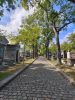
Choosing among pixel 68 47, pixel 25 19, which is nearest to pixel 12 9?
pixel 25 19

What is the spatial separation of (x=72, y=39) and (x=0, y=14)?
75.9 meters

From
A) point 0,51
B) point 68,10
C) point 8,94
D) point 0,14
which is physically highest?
point 68,10

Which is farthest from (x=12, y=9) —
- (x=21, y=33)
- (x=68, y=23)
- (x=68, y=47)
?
(x=68, y=47)

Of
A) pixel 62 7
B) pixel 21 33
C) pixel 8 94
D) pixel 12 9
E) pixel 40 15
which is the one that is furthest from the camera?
pixel 21 33

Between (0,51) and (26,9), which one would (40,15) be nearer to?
(26,9)

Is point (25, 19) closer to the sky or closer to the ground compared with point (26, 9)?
closer to the sky

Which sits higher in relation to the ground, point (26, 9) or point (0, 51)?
point (26, 9)

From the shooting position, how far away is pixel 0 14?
1861 cm

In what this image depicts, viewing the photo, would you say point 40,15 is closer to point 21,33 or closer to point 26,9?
point 26,9

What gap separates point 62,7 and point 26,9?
17.0 feet

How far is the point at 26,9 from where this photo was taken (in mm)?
29594

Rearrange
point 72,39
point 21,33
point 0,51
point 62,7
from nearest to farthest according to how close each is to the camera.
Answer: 1. point 62,7
2. point 0,51
3. point 21,33
4. point 72,39

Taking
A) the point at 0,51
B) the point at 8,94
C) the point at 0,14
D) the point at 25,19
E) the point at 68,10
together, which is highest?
the point at 25,19

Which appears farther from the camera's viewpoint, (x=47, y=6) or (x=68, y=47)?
(x=68, y=47)
